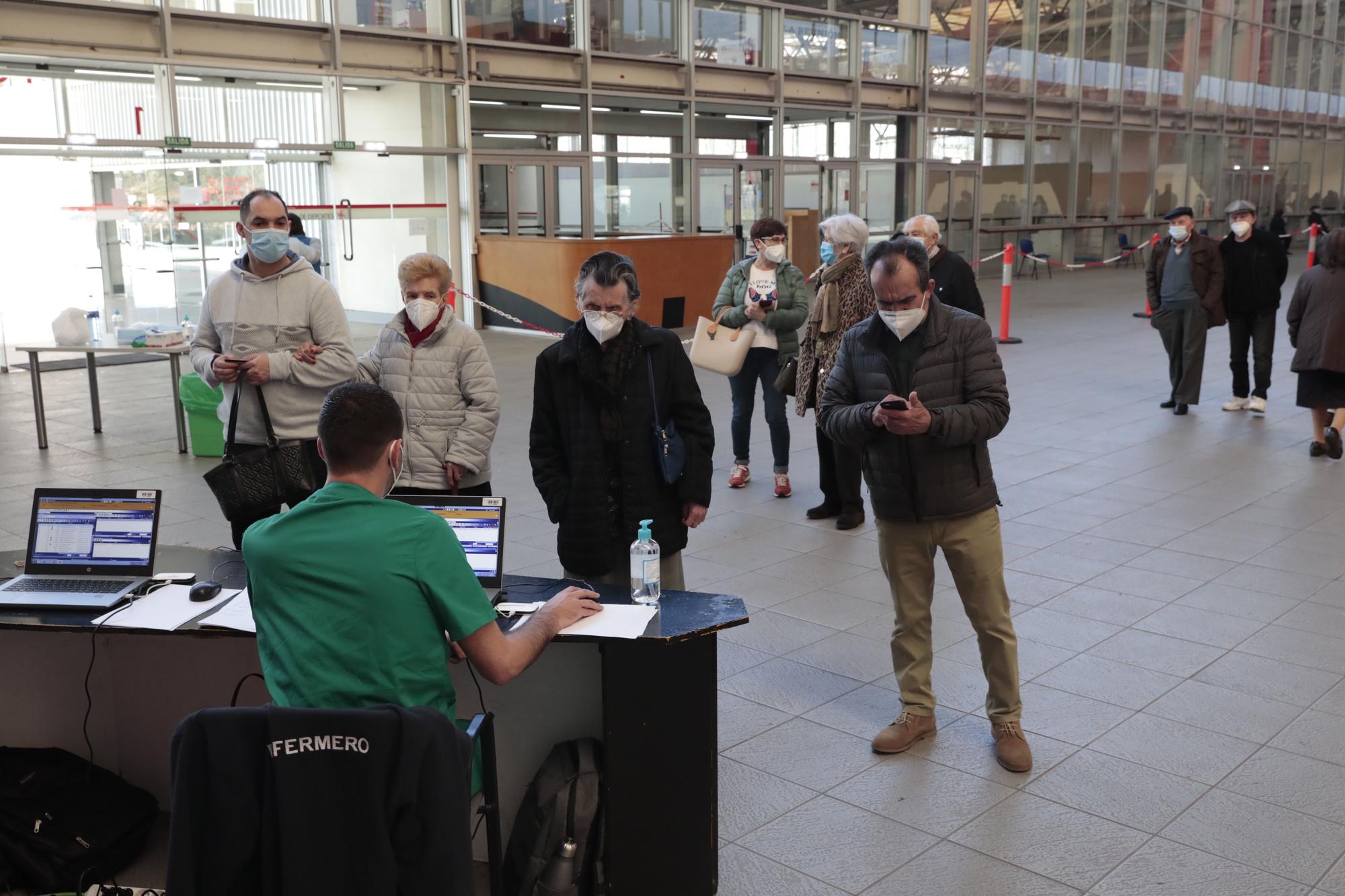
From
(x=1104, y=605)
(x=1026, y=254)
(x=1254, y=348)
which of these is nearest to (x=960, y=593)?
(x=1104, y=605)

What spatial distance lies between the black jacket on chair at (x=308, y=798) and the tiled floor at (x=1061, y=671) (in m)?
1.33

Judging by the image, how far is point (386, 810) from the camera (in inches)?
86.7

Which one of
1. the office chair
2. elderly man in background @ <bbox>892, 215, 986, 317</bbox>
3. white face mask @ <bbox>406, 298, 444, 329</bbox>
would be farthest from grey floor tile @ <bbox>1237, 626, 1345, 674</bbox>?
the office chair

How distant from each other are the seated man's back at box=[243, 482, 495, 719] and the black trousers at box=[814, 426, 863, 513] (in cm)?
442

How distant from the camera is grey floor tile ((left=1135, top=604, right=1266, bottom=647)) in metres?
5.07

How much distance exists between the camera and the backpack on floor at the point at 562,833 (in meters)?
3.13

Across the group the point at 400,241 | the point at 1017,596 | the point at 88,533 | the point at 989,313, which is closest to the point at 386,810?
the point at 88,533

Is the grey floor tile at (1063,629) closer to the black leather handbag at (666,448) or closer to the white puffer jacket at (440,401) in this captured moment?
the black leather handbag at (666,448)

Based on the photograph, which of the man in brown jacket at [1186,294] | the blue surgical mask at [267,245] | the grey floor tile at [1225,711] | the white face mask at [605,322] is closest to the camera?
the white face mask at [605,322]

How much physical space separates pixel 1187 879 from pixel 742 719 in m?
1.60

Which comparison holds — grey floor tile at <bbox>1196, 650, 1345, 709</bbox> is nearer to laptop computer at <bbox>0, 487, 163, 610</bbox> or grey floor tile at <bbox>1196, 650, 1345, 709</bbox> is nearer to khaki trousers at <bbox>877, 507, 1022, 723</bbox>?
khaki trousers at <bbox>877, 507, 1022, 723</bbox>

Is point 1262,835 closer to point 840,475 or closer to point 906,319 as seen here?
point 906,319

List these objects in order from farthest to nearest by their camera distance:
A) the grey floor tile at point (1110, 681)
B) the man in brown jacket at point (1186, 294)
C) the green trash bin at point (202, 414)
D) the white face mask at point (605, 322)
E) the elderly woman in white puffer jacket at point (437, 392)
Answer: the man in brown jacket at point (1186, 294), the green trash bin at point (202, 414), the grey floor tile at point (1110, 681), the elderly woman in white puffer jacket at point (437, 392), the white face mask at point (605, 322)

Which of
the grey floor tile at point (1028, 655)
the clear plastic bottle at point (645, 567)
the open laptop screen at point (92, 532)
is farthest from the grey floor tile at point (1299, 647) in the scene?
the open laptop screen at point (92, 532)
